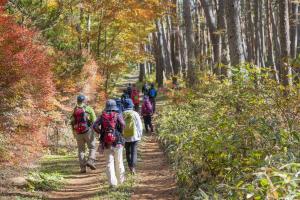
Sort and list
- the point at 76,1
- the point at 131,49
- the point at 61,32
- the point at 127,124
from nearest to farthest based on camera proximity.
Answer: the point at 127,124
the point at 61,32
the point at 76,1
the point at 131,49

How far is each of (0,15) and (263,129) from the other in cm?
750

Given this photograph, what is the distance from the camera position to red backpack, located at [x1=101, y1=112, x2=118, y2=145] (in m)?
9.67

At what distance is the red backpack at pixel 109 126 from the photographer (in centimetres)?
967

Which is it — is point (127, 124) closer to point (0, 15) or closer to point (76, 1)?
point (0, 15)

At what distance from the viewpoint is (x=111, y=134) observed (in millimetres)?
9656

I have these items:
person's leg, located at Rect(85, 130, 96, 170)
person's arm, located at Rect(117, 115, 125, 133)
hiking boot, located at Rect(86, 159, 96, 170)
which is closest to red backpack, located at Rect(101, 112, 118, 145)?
person's arm, located at Rect(117, 115, 125, 133)

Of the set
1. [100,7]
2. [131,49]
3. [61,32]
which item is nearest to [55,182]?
[61,32]

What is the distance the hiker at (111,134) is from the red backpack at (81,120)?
2016mm

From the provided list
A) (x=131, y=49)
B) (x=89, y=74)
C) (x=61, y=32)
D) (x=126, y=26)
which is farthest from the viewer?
(x=131, y=49)

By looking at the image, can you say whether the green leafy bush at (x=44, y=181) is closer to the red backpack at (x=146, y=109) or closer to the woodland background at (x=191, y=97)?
the woodland background at (x=191, y=97)

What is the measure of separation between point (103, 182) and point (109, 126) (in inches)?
67.1

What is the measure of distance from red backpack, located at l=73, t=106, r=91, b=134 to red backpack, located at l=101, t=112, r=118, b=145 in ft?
7.60

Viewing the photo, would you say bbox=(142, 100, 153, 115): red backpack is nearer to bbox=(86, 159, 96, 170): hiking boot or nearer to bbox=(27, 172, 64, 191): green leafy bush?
bbox=(86, 159, 96, 170): hiking boot

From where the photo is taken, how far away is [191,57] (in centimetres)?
2070
